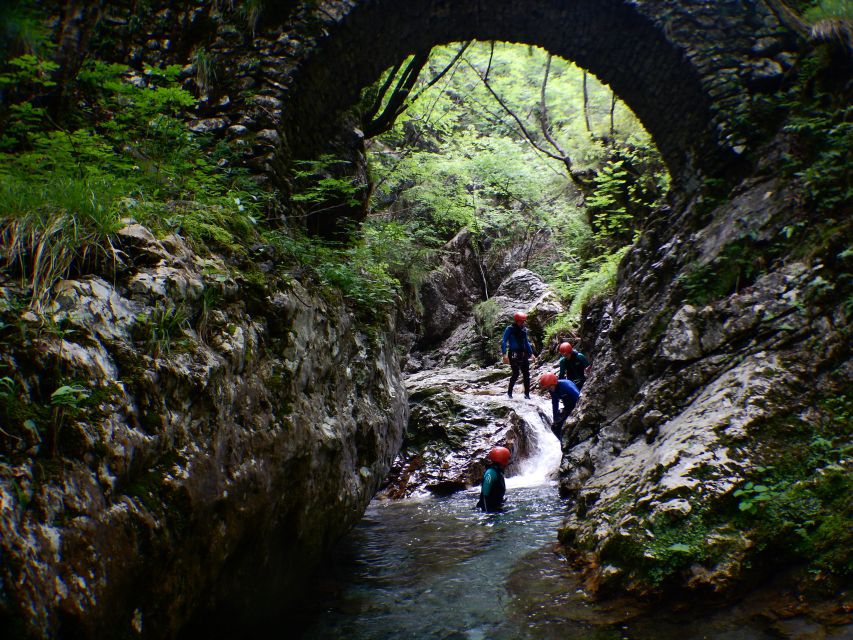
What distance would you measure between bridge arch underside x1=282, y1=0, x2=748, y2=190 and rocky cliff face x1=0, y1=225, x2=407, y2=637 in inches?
151

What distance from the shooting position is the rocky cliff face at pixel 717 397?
10.7 ft

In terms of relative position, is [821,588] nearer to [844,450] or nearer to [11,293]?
[844,450]

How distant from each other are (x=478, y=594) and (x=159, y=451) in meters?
3.02

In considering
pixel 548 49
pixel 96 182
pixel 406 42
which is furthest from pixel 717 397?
pixel 406 42

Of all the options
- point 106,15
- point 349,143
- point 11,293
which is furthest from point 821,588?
point 106,15

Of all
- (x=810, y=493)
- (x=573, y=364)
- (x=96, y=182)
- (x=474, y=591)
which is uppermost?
(x=96, y=182)

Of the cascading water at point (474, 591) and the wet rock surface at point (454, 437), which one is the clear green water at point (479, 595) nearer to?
the cascading water at point (474, 591)

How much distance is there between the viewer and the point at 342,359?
4.91m

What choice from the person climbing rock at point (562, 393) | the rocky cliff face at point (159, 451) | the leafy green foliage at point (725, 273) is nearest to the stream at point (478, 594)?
the rocky cliff face at point (159, 451)

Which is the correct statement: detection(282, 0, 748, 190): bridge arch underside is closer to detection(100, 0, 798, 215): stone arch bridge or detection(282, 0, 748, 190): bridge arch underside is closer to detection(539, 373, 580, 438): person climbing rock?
detection(100, 0, 798, 215): stone arch bridge

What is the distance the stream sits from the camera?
2.89 m

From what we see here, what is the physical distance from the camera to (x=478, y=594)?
4.02 metres

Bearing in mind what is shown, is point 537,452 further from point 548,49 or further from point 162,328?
point 162,328

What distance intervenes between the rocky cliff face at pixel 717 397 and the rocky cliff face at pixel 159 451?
2.58m
